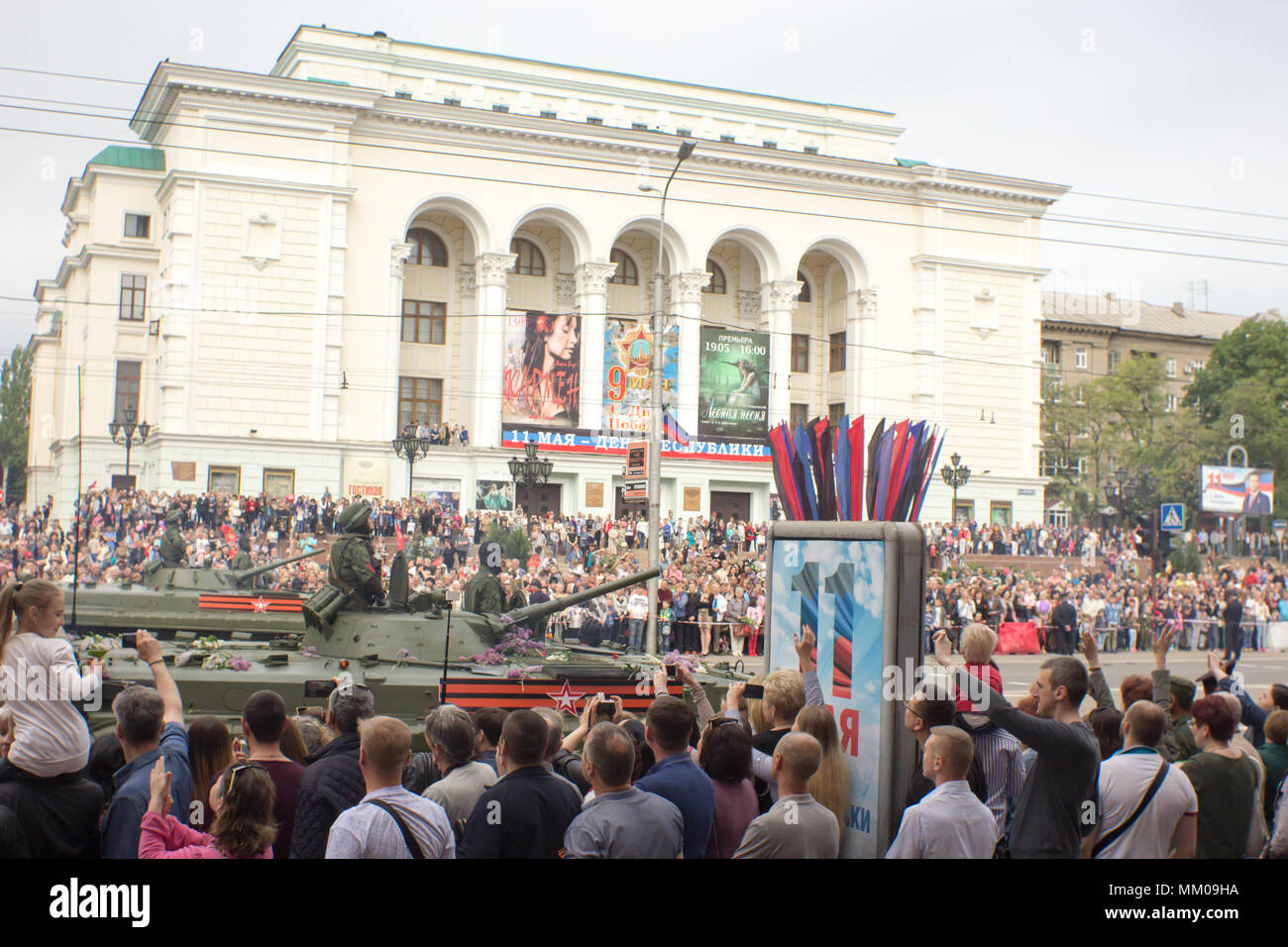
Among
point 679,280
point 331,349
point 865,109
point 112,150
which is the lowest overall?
point 331,349

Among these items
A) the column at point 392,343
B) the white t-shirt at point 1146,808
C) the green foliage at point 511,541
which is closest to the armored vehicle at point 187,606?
the green foliage at point 511,541

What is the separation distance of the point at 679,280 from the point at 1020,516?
1818 cm

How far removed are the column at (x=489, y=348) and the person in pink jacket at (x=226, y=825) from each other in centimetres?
4154

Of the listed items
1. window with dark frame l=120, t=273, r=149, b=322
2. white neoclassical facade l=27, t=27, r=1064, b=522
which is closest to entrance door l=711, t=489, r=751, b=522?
white neoclassical facade l=27, t=27, r=1064, b=522

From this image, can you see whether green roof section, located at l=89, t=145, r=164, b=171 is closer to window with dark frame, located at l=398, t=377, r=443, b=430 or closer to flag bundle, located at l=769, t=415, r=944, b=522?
window with dark frame, located at l=398, t=377, r=443, b=430

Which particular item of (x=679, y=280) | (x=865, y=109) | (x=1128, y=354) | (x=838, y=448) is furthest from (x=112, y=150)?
(x=1128, y=354)

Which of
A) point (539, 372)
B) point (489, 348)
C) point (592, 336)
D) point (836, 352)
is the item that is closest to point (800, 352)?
point (836, 352)

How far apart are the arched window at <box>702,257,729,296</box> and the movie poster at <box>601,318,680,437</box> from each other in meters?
5.40

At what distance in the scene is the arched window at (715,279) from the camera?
5406cm

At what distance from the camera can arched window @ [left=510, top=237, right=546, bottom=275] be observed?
51.0 m

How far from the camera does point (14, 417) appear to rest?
74.9 metres

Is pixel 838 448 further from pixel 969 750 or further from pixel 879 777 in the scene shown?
pixel 969 750

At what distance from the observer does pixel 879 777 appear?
6.38 meters
